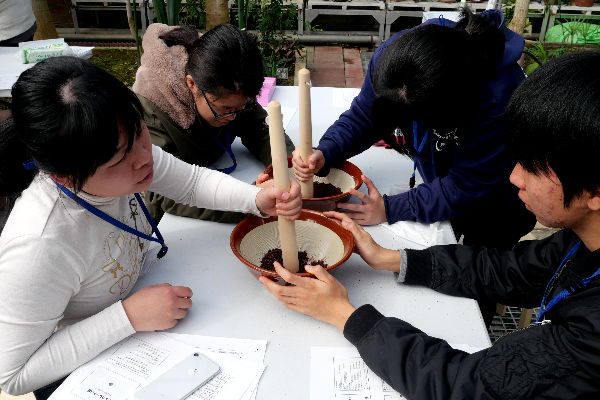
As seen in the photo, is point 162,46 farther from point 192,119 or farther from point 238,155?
point 238,155

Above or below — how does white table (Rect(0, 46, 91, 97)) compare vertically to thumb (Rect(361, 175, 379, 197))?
above

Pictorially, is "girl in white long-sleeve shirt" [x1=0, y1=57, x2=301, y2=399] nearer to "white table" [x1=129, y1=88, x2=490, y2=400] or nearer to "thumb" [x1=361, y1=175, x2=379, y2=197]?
Answer: "white table" [x1=129, y1=88, x2=490, y2=400]

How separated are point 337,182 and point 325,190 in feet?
0.29

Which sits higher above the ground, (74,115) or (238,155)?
(74,115)

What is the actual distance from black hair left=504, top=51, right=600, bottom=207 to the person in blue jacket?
13.1 inches

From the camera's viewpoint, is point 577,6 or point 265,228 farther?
point 577,6

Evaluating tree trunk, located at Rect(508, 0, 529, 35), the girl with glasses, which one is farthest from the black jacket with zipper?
tree trunk, located at Rect(508, 0, 529, 35)

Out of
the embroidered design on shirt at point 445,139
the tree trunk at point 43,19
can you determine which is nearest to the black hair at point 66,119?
the embroidered design on shirt at point 445,139

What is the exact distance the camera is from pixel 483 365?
896 millimetres

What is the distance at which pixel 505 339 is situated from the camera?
91cm

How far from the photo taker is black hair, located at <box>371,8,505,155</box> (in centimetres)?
120

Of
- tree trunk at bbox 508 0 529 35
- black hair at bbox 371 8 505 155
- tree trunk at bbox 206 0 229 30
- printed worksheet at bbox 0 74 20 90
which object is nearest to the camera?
black hair at bbox 371 8 505 155

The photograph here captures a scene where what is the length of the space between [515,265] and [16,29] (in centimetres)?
393

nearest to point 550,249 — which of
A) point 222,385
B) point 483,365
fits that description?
point 483,365
